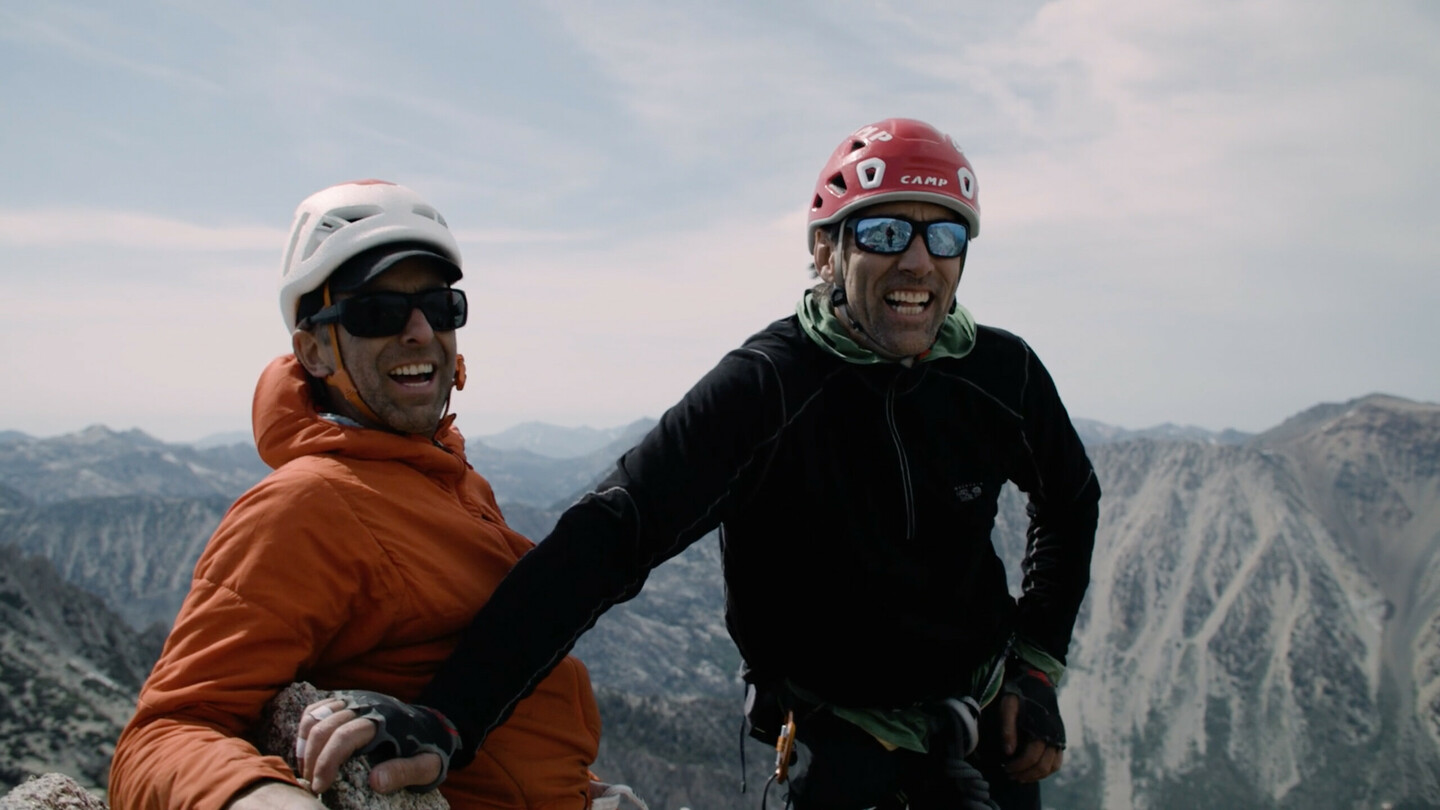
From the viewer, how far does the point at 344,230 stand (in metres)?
5.06

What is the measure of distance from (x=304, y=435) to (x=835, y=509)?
3.24 meters

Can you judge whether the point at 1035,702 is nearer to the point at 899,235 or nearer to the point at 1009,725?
the point at 1009,725

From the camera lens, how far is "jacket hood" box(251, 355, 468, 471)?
4.75 metres

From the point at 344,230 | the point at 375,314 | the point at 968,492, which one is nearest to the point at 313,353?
the point at 375,314

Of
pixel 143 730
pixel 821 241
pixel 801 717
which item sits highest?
pixel 821 241

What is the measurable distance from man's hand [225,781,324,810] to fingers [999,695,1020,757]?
5.11m

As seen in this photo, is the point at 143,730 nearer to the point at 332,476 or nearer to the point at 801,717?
the point at 332,476

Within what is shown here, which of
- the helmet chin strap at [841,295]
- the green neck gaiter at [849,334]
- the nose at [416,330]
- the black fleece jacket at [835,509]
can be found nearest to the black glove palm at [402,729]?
the black fleece jacket at [835,509]

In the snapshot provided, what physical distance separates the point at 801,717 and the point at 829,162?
4.15 metres

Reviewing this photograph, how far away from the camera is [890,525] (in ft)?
19.9

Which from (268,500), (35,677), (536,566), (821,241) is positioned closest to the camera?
(268,500)

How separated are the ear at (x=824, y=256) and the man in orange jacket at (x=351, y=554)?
2700 millimetres

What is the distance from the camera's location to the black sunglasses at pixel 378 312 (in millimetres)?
5031

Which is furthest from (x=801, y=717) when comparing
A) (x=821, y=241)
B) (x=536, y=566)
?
(x=821, y=241)
